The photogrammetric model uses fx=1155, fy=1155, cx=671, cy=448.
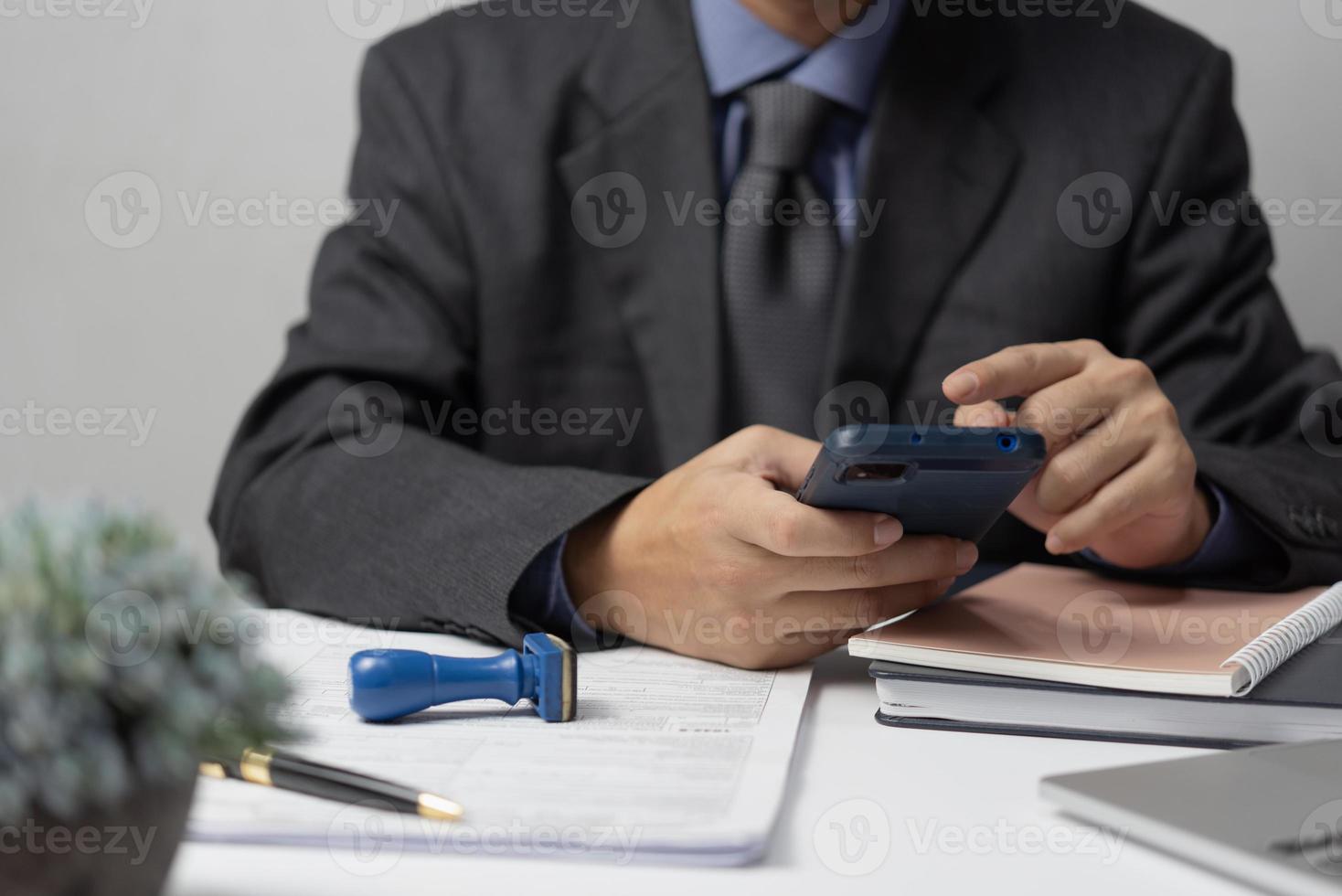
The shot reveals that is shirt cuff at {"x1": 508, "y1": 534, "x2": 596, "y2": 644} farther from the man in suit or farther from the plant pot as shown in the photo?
the plant pot

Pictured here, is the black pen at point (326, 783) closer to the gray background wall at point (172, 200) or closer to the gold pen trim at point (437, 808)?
the gold pen trim at point (437, 808)

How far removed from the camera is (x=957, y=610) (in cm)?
73

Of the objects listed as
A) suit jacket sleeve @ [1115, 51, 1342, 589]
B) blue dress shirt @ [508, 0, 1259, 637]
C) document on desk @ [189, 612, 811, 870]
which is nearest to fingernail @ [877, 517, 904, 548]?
document on desk @ [189, 612, 811, 870]

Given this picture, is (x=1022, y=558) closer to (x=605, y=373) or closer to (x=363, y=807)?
(x=605, y=373)

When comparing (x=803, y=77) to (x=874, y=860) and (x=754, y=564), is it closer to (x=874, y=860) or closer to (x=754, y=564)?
(x=754, y=564)

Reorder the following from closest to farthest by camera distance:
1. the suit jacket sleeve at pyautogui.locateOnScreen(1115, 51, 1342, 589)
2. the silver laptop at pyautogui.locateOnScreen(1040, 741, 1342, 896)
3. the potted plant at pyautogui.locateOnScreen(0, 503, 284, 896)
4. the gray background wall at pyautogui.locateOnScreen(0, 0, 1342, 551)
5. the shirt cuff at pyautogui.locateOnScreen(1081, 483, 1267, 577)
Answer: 1. the potted plant at pyautogui.locateOnScreen(0, 503, 284, 896)
2. the silver laptop at pyautogui.locateOnScreen(1040, 741, 1342, 896)
3. the shirt cuff at pyautogui.locateOnScreen(1081, 483, 1267, 577)
4. the suit jacket sleeve at pyautogui.locateOnScreen(1115, 51, 1342, 589)
5. the gray background wall at pyautogui.locateOnScreen(0, 0, 1342, 551)

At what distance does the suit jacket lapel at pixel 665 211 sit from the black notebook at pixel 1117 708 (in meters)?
0.53

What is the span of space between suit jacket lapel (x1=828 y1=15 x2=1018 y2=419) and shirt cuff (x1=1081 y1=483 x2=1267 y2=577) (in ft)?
1.08

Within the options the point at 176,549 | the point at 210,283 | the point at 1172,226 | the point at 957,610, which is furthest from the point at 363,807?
the point at 210,283

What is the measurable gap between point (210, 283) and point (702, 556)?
125cm

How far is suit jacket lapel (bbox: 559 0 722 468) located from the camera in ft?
3.71

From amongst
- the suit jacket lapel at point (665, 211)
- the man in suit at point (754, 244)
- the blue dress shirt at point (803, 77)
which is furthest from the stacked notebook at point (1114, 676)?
the blue dress shirt at point (803, 77)

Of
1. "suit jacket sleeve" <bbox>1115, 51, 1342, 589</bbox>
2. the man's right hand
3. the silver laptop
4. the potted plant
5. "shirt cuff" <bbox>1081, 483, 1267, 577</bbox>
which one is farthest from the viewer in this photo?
"suit jacket sleeve" <bbox>1115, 51, 1342, 589</bbox>

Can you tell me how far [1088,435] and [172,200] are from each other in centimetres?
141
